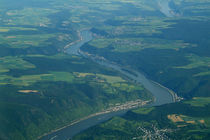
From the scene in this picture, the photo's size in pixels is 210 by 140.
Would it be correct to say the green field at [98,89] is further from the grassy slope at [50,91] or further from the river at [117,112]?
the river at [117,112]

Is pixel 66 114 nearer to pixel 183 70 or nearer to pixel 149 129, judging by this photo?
pixel 149 129

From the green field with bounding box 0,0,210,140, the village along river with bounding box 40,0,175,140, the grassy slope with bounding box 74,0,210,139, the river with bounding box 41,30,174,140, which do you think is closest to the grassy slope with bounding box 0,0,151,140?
the green field with bounding box 0,0,210,140

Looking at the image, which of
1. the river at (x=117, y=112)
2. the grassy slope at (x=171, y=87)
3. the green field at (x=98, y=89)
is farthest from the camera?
the river at (x=117, y=112)

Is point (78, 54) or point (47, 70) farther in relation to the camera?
point (78, 54)

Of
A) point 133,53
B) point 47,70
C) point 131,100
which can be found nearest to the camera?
point 131,100

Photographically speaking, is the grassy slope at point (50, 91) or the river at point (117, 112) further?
the grassy slope at point (50, 91)

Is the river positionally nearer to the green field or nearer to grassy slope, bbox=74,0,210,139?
the green field

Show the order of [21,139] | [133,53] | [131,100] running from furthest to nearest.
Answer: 1. [133,53]
2. [131,100]
3. [21,139]

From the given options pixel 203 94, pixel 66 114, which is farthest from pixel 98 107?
pixel 203 94

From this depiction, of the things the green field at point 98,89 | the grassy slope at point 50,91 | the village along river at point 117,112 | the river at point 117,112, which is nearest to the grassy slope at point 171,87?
the green field at point 98,89

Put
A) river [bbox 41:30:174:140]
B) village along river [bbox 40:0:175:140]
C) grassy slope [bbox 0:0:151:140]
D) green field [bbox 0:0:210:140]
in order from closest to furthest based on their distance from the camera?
1. green field [bbox 0:0:210:140]
2. river [bbox 41:30:174:140]
3. village along river [bbox 40:0:175:140]
4. grassy slope [bbox 0:0:151:140]

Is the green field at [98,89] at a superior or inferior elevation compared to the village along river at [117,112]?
superior
